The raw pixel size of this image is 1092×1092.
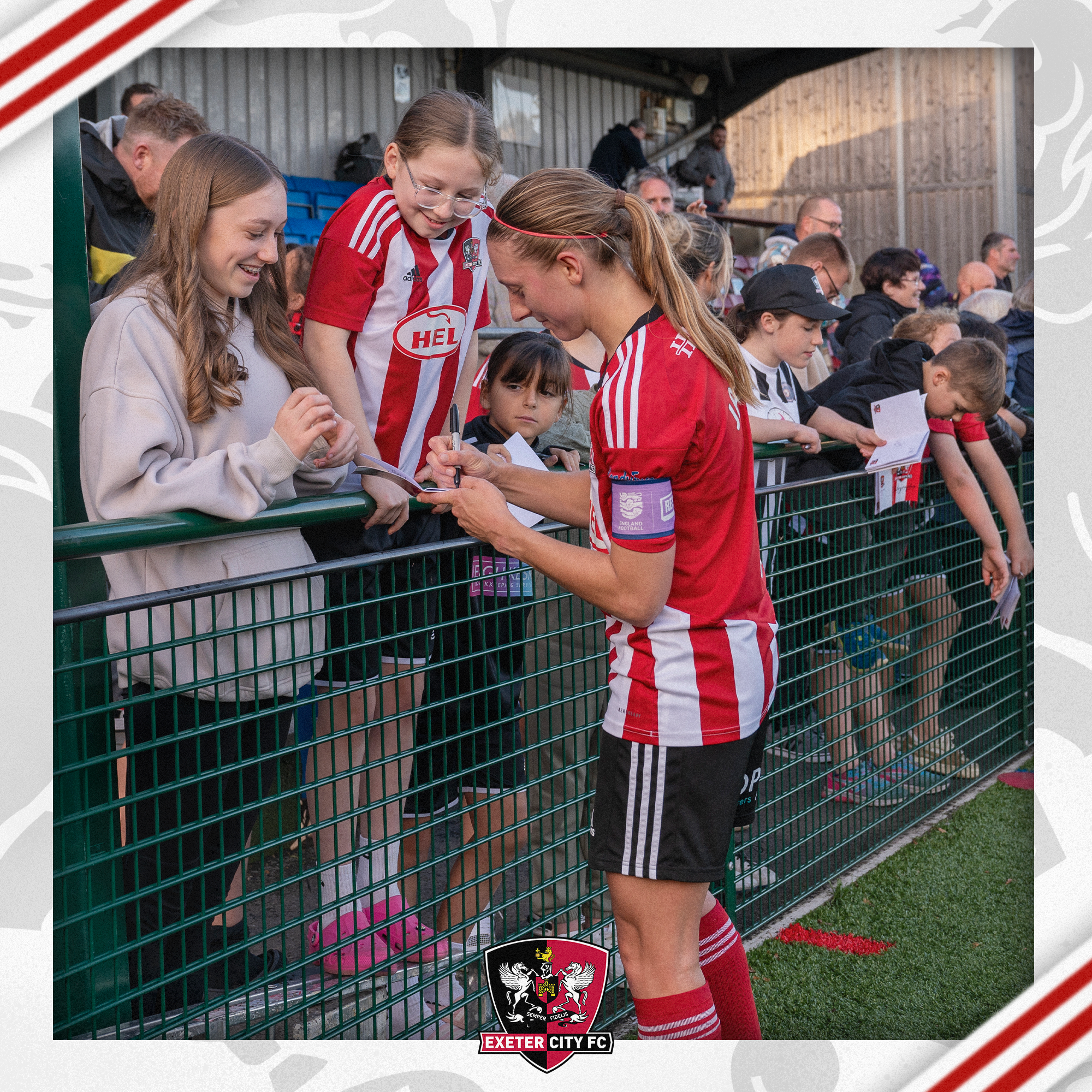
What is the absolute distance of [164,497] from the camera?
194 cm

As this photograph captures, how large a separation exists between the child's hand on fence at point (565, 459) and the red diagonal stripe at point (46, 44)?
136 centimetres

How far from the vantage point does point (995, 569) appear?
13.9 ft

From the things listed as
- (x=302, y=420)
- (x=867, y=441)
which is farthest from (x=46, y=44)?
(x=867, y=441)

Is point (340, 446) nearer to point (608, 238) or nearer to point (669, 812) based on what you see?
point (608, 238)

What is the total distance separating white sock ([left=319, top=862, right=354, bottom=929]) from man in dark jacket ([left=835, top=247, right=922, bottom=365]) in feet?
12.8

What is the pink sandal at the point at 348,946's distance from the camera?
6.88 feet

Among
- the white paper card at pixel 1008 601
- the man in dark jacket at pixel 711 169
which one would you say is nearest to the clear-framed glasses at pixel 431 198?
the white paper card at pixel 1008 601

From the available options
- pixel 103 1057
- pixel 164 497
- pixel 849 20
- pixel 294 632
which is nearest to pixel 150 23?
pixel 164 497

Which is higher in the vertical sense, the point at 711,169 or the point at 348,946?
the point at 711,169

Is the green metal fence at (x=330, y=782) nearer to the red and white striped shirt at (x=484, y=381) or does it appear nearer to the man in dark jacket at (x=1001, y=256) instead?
the red and white striped shirt at (x=484, y=381)

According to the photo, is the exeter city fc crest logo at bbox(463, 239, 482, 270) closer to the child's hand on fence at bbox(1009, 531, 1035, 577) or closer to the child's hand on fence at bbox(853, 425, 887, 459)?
the child's hand on fence at bbox(853, 425, 887, 459)

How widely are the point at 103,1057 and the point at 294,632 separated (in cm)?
72

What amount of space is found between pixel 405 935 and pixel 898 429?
217 cm

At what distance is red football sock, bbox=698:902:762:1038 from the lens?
2164 millimetres
